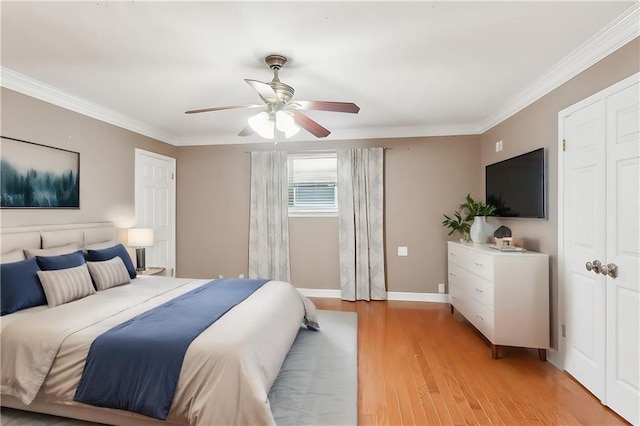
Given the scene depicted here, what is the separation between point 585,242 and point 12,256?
177 inches

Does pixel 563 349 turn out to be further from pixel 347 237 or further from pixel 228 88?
pixel 228 88

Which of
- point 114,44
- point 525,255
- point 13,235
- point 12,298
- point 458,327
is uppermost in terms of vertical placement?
point 114,44

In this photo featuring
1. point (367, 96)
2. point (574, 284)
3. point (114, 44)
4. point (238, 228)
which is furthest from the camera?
point (238, 228)

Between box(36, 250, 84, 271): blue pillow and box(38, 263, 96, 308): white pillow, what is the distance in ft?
0.26

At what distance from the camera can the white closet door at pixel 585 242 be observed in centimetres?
217

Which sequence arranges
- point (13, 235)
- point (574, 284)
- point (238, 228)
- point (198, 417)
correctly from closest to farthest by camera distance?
point (198, 417), point (574, 284), point (13, 235), point (238, 228)

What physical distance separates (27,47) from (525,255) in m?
4.30

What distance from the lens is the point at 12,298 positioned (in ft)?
7.32

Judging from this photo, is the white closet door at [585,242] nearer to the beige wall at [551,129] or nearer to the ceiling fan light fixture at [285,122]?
the beige wall at [551,129]

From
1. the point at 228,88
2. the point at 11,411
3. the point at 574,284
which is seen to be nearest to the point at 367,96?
the point at 228,88

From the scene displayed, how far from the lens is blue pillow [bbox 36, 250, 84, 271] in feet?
8.36

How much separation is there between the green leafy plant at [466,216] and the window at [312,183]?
5.46 feet

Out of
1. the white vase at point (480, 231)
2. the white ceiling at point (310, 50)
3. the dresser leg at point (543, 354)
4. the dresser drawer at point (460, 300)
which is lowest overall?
the dresser leg at point (543, 354)

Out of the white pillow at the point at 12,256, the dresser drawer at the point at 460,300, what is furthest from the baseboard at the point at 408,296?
the white pillow at the point at 12,256
